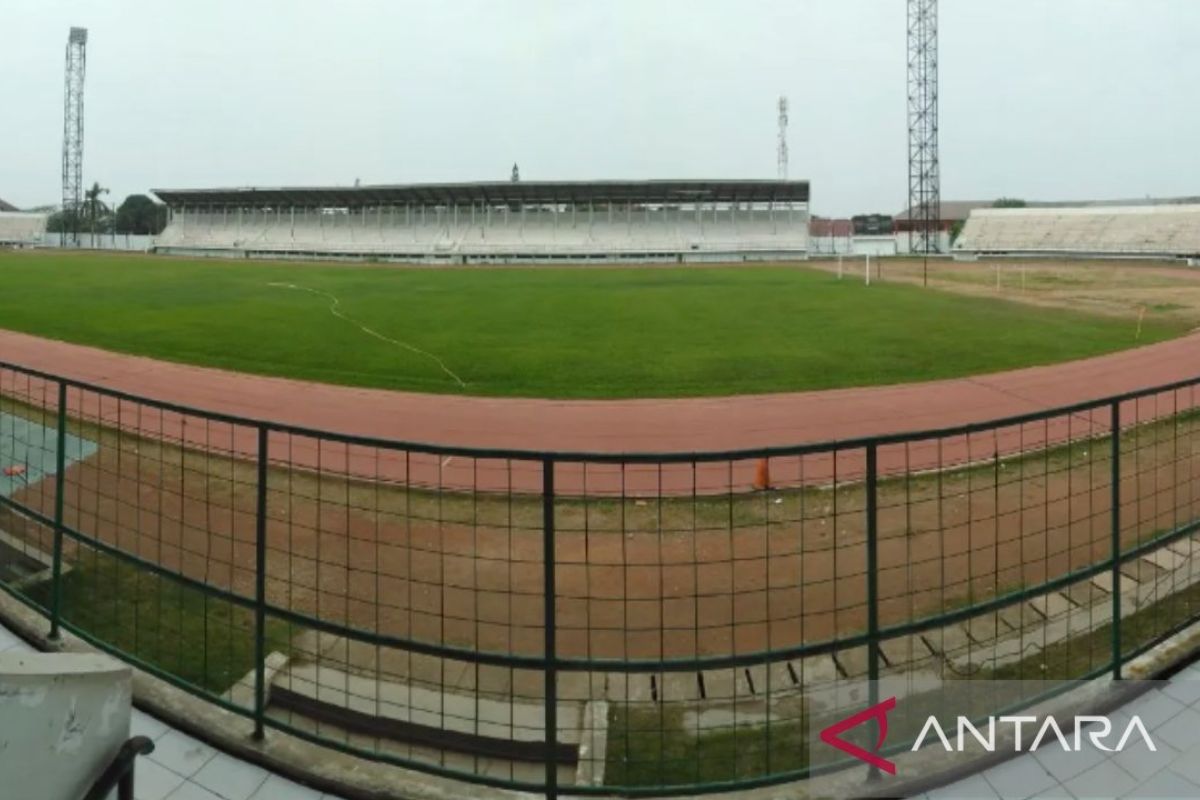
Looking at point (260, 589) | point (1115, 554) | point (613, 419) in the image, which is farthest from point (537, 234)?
point (260, 589)

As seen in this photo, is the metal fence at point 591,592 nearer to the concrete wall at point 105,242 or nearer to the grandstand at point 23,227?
the concrete wall at point 105,242

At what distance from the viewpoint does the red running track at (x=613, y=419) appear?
1197cm

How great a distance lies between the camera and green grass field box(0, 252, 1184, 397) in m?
18.8

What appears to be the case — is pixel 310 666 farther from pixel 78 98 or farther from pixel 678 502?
pixel 78 98

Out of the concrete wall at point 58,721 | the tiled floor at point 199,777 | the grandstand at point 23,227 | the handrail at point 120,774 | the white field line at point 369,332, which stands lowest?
the tiled floor at point 199,777

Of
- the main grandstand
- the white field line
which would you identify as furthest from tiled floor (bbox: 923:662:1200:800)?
the main grandstand

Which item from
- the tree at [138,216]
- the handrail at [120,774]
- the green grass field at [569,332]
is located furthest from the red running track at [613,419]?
Result: the tree at [138,216]

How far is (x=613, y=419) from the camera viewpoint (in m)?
15.0

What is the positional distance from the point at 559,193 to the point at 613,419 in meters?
65.1

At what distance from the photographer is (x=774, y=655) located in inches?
152

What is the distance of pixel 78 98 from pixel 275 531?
110m

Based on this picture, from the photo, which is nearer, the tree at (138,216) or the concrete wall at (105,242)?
the concrete wall at (105,242)

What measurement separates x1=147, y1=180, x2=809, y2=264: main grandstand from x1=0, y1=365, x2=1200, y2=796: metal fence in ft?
211

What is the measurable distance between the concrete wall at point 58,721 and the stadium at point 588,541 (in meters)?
0.02
